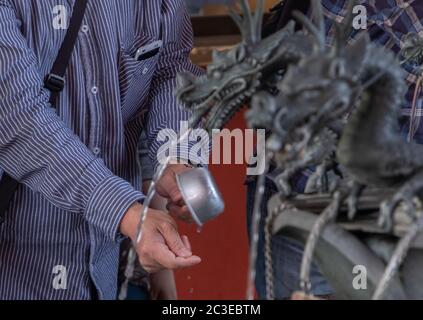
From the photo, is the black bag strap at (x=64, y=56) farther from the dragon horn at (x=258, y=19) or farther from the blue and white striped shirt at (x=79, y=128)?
the dragon horn at (x=258, y=19)

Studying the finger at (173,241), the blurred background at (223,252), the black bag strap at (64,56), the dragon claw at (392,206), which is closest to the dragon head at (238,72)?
the dragon claw at (392,206)

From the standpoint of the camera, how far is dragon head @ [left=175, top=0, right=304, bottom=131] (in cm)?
95

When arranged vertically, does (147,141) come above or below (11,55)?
below

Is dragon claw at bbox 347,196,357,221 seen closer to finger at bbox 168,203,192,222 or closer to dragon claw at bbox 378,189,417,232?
dragon claw at bbox 378,189,417,232

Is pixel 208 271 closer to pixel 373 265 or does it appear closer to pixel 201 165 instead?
pixel 201 165

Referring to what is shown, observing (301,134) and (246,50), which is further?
(246,50)

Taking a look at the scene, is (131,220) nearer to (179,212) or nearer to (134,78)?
(179,212)

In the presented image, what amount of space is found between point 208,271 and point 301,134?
1.88 meters

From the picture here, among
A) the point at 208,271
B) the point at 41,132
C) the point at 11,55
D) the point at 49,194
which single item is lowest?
the point at 208,271

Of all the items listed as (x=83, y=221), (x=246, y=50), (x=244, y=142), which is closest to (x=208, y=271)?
(x=244, y=142)

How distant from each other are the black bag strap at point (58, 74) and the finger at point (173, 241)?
362mm

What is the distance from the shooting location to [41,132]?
54.7 inches

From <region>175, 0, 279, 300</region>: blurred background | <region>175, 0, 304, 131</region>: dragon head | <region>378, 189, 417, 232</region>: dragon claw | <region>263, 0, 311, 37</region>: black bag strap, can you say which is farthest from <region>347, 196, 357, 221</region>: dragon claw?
<region>175, 0, 279, 300</region>: blurred background

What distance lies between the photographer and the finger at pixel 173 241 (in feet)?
4.31
